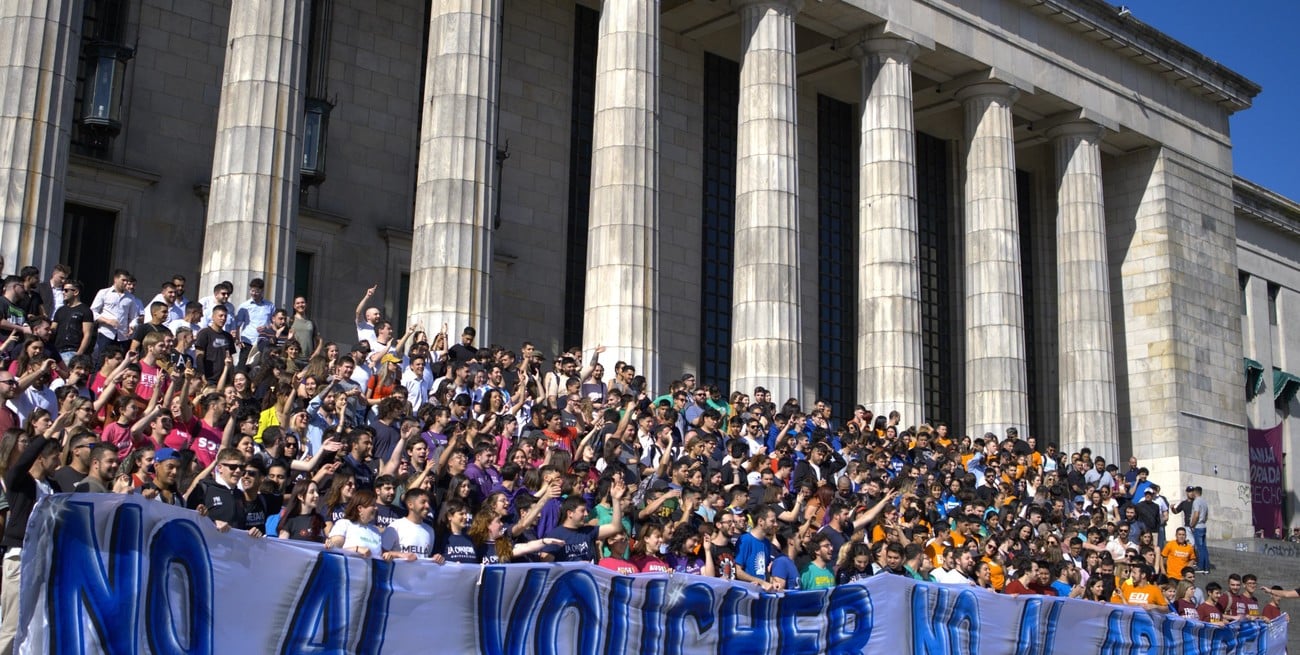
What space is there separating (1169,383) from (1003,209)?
8174mm

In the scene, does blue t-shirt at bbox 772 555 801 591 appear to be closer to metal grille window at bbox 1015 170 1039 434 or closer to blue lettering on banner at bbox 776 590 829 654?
blue lettering on banner at bbox 776 590 829 654

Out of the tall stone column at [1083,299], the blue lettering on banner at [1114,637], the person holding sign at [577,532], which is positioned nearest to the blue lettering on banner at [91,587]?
the person holding sign at [577,532]

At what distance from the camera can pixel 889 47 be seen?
3142cm

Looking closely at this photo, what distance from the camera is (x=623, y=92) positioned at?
26000mm

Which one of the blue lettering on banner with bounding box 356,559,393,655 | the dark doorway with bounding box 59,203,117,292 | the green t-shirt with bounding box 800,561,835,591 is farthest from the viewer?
the dark doorway with bounding box 59,203,117,292

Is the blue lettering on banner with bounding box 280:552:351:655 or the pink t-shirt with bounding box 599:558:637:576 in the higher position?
the pink t-shirt with bounding box 599:558:637:576

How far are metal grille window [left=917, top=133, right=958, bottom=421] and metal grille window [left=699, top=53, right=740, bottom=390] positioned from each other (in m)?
6.49

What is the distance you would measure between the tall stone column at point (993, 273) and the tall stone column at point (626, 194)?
1094 cm

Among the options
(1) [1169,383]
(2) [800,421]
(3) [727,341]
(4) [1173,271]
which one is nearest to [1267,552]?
(1) [1169,383]

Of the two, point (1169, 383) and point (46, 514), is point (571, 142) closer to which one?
point (1169, 383)

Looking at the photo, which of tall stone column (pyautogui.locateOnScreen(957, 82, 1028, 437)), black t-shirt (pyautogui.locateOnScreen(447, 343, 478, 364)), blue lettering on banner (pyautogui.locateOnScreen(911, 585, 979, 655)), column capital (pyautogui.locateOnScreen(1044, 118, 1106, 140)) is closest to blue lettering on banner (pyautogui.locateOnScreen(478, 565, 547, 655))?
blue lettering on banner (pyautogui.locateOnScreen(911, 585, 979, 655))

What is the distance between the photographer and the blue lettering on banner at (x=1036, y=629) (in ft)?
47.2

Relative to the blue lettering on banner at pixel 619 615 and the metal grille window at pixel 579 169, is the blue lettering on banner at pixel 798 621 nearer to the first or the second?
the blue lettering on banner at pixel 619 615

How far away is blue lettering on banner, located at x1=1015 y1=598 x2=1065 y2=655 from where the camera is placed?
1439 cm
